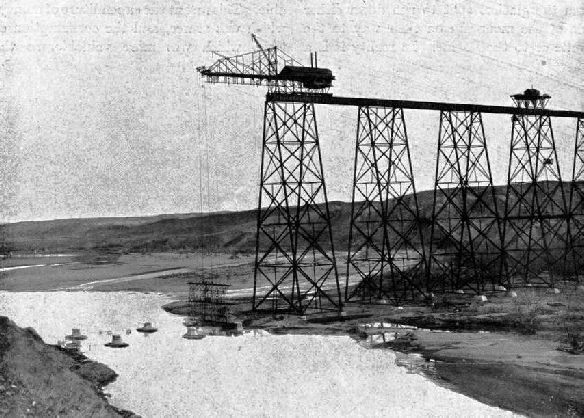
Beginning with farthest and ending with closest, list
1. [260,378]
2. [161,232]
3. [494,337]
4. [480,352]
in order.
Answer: [161,232]
[494,337]
[480,352]
[260,378]

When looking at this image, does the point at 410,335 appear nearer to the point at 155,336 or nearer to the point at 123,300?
the point at 155,336

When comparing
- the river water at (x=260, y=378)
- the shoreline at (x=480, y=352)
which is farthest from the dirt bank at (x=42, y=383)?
the shoreline at (x=480, y=352)

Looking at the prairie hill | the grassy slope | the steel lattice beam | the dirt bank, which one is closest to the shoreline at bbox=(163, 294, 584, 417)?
the dirt bank

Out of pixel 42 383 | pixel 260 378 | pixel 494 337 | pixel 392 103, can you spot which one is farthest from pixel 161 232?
pixel 42 383

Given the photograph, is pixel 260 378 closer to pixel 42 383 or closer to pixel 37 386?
pixel 42 383

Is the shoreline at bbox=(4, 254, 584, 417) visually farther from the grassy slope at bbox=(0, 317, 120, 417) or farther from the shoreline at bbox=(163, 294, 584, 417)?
the grassy slope at bbox=(0, 317, 120, 417)

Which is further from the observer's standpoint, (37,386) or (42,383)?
(42,383)

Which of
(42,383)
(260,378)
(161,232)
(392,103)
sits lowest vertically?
(260,378)
